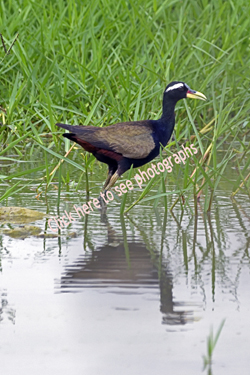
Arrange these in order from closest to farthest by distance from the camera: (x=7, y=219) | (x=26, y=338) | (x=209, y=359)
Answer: (x=209, y=359) < (x=26, y=338) < (x=7, y=219)

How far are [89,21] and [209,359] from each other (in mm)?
7126

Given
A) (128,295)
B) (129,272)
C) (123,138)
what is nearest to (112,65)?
(123,138)

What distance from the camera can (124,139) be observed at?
22.9 feet

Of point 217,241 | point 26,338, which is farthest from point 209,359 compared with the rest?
point 217,241

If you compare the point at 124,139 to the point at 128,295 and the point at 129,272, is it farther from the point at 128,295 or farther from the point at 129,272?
the point at 128,295

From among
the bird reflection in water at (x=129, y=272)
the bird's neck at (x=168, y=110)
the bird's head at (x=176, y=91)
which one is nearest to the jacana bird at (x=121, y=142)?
the bird's neck at (x=168, y=110)

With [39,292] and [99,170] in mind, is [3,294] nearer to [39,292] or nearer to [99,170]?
[39,292]

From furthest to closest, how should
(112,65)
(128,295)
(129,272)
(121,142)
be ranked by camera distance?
(112,65)
(121,142)
(129,272)
(128,295)

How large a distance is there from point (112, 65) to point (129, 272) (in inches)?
207

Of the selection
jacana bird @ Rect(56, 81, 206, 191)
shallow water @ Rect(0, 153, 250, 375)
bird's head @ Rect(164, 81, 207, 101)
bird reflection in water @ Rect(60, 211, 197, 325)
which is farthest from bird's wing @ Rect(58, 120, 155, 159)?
bird reflection in water @ Rect(60, 211, 197, 325)

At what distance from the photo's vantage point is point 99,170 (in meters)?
8.06

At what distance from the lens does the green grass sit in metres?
8.66

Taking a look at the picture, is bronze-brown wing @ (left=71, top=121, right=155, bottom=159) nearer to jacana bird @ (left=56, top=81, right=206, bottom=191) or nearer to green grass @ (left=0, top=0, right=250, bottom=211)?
jacana bird @ (left=56, top=81, right=206, bottom=191)

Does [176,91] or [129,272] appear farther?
[176,91]
